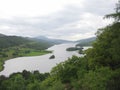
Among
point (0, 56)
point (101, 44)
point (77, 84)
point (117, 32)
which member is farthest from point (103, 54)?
point (0, 56)

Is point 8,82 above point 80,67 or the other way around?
the other way around

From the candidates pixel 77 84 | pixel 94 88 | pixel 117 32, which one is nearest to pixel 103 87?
pixel 94 88

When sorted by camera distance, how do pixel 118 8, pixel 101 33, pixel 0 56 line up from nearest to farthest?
pixel 118 8 < pixel 101 33 < pixel 0 56

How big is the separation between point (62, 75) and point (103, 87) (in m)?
16.1

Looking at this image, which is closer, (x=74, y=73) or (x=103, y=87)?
(x=103, y=87)

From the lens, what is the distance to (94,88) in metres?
24.8

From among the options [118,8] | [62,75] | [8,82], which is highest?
[118,8]

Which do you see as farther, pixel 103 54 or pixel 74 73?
pixel 74 73

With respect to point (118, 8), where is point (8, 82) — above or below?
below

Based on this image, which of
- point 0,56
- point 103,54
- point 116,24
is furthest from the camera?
point 0,56

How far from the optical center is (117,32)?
30.8 meters

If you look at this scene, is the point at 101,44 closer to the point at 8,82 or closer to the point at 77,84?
the point at 77,84

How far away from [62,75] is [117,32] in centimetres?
1373

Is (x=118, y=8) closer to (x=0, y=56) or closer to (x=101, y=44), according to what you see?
(x=101, y=44)
